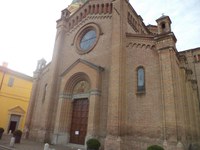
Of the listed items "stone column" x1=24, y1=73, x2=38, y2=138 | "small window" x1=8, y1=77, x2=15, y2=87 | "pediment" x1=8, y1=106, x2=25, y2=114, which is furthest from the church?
"pediment" x1=8, y1=106, x2=25, y2=114

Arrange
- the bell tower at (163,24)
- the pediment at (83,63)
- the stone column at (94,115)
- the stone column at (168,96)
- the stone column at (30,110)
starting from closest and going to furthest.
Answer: the stone column at (168,96) < the stone column at (94,115) < the bell tower at (163,24) < the pediment at (83,63) < the stone column at (30,110)

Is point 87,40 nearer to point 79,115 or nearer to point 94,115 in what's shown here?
point 79,115

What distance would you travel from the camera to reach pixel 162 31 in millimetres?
13539

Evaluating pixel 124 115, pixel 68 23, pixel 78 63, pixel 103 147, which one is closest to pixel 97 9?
pixel 68 23

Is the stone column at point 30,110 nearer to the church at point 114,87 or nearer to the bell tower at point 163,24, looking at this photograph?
the church at point 114,87

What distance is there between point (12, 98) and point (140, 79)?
21.8m

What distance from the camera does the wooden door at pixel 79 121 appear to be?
48.1ft

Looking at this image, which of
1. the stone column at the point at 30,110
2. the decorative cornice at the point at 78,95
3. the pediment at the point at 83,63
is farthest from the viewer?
the stone column at the point at 30,110

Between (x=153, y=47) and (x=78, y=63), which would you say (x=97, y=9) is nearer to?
(x=78, y=63)

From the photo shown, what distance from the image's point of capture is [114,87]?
500 inches

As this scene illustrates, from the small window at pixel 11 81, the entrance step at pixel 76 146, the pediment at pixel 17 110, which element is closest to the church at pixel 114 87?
the entrance step at pixel 76 146

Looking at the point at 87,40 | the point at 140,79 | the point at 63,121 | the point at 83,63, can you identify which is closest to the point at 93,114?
the point at 63,121

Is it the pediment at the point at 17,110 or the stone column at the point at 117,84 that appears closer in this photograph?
the stone column at the point at 117,84

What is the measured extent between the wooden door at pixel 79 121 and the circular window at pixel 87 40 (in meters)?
5.05
